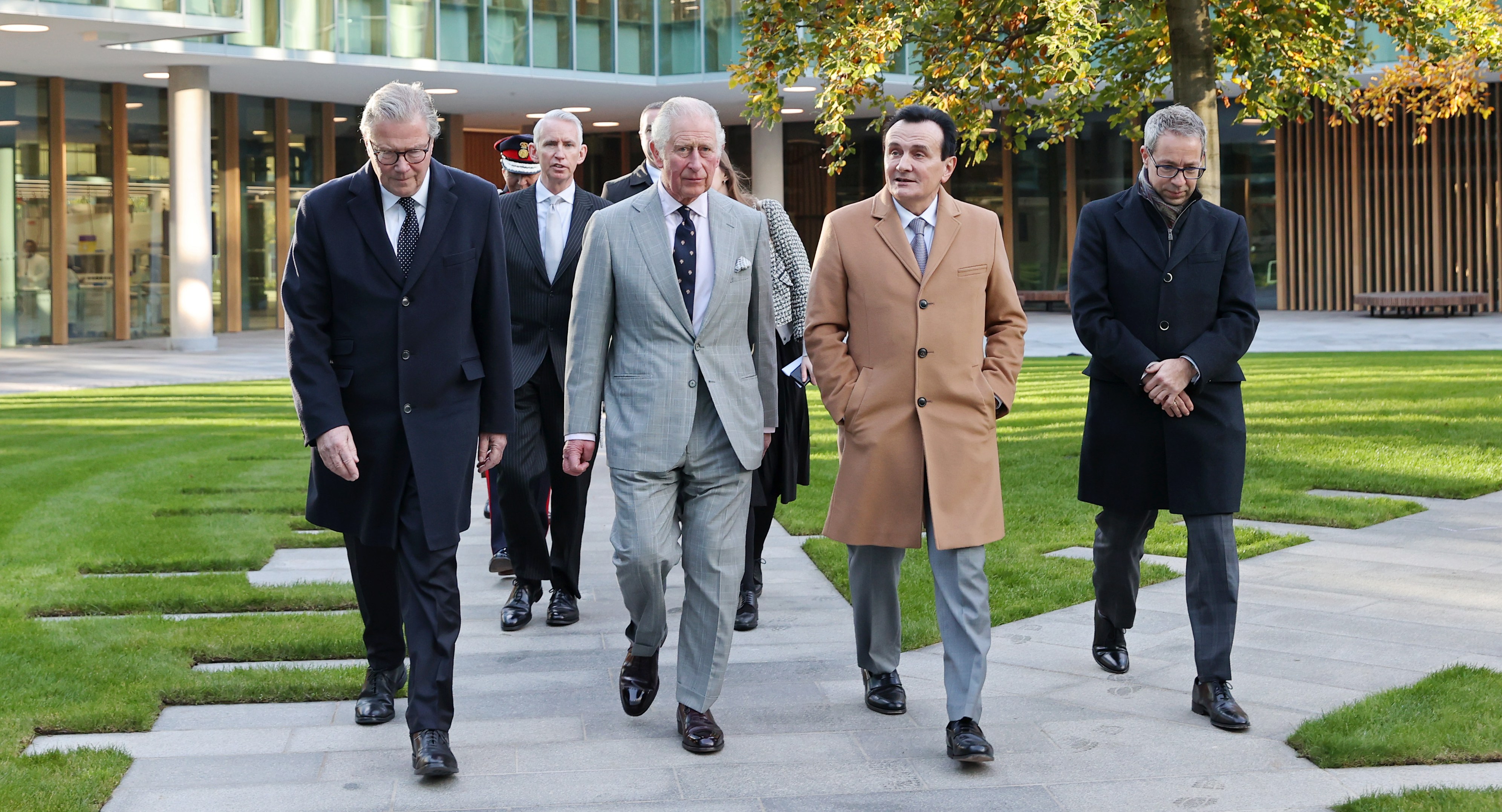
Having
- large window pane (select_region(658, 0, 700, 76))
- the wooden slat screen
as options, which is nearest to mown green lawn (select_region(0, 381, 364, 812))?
large window pane (select_region(658, 0, 700, 76))

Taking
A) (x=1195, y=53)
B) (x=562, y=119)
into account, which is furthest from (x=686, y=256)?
(x=1195, y=53)

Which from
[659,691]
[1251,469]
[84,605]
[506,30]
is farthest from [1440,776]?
[506,30]

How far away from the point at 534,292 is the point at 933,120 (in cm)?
218

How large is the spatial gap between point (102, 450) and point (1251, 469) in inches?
342

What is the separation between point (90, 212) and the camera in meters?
28.0

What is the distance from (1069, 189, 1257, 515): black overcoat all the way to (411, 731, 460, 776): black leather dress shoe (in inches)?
91.5

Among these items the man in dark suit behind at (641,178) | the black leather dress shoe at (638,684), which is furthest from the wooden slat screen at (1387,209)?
the black leather dress shoe at (638,684)

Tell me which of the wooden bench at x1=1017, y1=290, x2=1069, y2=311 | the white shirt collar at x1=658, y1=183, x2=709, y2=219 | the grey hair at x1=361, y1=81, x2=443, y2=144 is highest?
the wooden bench at x1=1017, y1=290, x2=1069, y2=311

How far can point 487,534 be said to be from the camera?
28.4ft

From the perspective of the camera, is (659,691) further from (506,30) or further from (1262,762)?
(506,30)

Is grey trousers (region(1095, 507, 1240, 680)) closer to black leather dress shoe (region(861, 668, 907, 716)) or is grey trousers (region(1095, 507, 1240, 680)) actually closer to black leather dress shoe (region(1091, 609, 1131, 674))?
black leather dress shoe (region(1091, 609, 1131, 674))

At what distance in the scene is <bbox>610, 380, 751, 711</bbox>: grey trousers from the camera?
460cm

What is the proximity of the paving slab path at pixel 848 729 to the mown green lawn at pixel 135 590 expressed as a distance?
0.16m

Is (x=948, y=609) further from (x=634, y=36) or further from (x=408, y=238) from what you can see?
(x=634, y=36)
